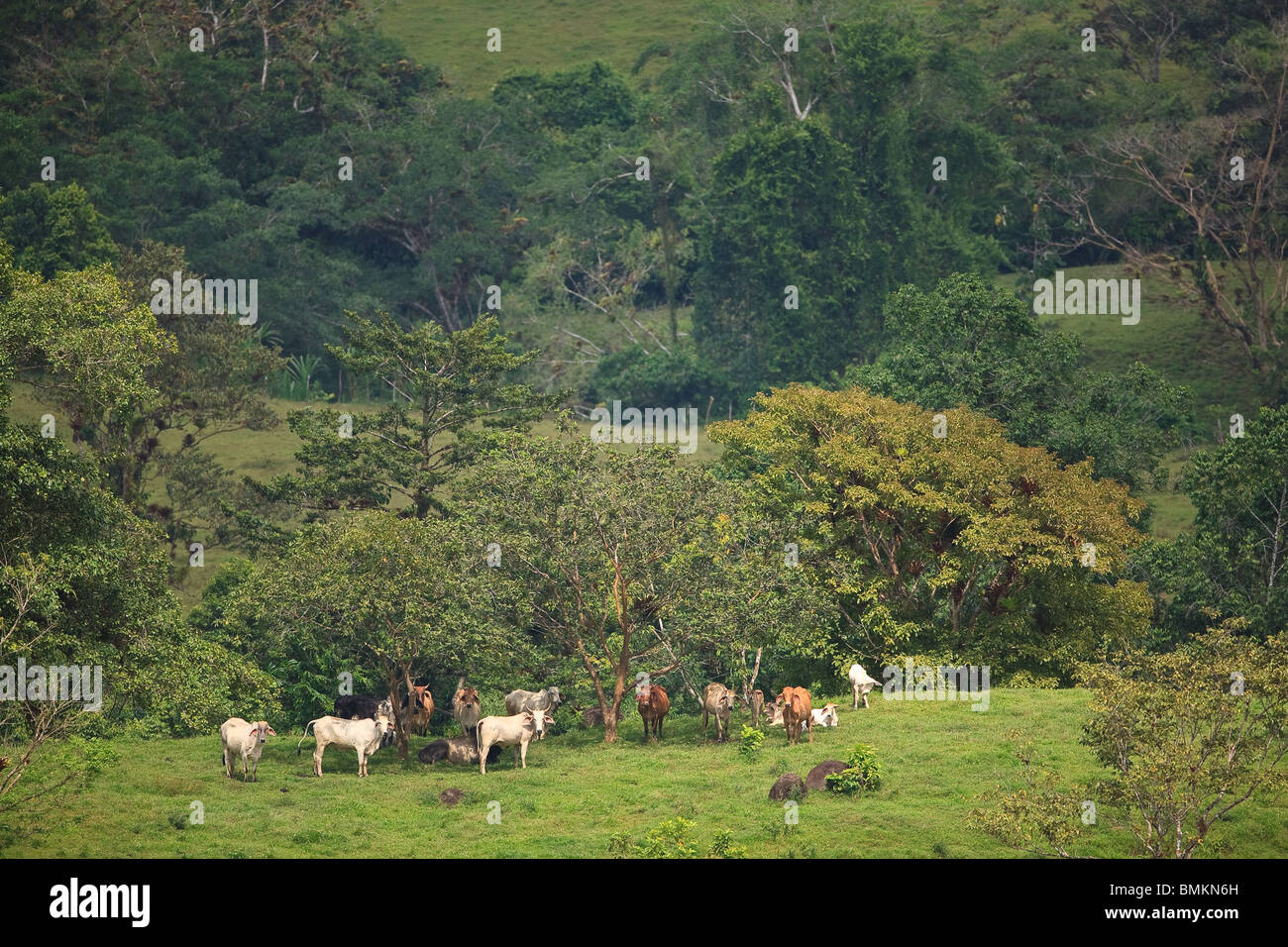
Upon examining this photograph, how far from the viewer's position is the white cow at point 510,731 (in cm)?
3444


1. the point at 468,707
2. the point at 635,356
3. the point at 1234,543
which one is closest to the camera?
the point at 468,707

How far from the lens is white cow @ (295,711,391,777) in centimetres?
3372

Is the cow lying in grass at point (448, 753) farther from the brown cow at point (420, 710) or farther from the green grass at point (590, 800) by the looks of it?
the brown cow at point (420, 710)

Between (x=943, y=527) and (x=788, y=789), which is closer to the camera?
(x=788, y=789)

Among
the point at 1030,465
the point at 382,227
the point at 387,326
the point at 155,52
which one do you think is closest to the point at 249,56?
the point at 155,52

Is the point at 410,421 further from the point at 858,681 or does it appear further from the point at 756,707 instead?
the point at 858,681

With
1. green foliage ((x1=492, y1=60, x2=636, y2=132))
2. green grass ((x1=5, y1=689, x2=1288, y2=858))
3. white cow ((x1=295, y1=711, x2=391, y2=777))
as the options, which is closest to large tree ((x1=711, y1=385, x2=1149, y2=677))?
green grass ((x1=5, y1=689, x2=1288, y2=858))

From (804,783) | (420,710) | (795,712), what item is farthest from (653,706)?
(804,783)

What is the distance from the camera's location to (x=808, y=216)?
76.6m

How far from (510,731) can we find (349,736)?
10.1 ft

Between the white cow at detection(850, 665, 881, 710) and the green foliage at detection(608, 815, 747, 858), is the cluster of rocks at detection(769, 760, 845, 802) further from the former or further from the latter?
the white cow at detection(850, 665, 881, 710)

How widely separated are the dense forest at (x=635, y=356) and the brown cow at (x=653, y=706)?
3.26 ft

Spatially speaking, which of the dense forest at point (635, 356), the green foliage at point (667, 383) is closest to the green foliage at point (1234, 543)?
the dense forest at point (635, 356)

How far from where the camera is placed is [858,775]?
31.5m
